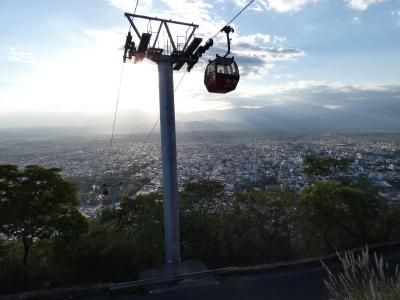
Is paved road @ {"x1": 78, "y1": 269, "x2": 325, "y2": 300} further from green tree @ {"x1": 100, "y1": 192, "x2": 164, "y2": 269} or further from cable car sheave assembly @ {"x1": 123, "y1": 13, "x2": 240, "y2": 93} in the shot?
cable car sheave assembly @ {"x1": 123, "y1": 13, "x2": 240, "y2": 93}

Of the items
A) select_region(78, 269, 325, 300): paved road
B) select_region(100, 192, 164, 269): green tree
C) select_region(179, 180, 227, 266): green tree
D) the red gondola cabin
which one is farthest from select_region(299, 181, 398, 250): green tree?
the red gondola cabin

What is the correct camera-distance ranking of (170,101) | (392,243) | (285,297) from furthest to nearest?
(392,243) < (170,101) < (285,297)

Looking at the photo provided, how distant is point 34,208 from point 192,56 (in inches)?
200

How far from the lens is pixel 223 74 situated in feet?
25.0

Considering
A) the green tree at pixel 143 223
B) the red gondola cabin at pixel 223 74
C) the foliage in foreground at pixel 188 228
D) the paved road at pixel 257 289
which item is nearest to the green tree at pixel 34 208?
the foliage in foreground at pixel 188 228

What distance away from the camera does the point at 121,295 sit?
724 cm

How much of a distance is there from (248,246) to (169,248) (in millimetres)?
2677

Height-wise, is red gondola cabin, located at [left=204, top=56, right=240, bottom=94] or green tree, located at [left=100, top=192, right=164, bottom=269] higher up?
red gondola cabin, located at [left=204, top=56, right=240, bottom=94]

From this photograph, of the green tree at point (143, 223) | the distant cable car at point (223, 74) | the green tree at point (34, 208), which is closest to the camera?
the distant cable car at point (223, 74)

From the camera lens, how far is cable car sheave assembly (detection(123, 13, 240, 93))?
7637 millimetres

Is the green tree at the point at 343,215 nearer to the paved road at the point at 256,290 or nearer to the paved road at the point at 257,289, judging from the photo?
the paved road at the point at 257,289

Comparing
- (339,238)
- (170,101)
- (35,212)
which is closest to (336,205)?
(339,238)

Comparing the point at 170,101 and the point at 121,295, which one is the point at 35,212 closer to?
the point at 121,295

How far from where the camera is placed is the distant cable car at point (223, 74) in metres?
7.61
